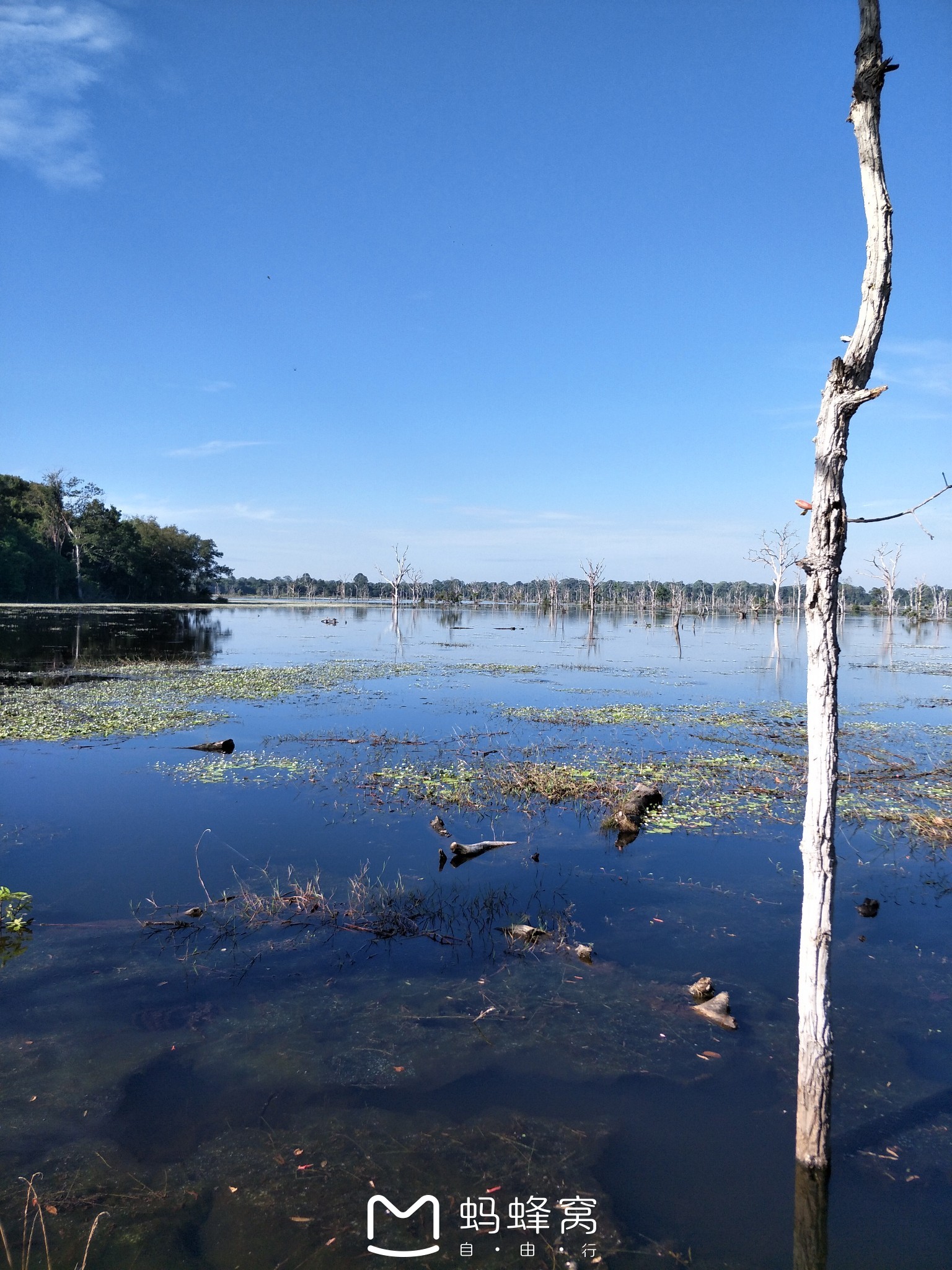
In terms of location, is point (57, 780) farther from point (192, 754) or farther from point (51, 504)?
point (51, 504)

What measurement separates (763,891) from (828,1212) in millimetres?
4029

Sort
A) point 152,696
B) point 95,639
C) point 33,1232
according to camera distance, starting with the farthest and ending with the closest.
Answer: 1. point 95,639
2. point 152,696
3. point 33,1232

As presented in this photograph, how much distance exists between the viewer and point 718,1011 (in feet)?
16.9

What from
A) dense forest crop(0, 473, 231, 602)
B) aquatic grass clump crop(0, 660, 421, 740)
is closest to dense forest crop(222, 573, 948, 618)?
dense forest crop(0, 473, 231, 602)

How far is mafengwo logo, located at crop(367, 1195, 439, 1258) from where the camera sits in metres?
3.35

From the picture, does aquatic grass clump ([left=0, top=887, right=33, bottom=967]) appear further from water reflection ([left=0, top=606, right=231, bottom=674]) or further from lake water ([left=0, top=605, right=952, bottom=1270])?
water reflection ([left=0, top=606, right=231, bottom=674])

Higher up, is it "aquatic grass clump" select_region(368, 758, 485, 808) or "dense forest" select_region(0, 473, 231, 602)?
"dense forest" select_region(0, 473, 231, 602)

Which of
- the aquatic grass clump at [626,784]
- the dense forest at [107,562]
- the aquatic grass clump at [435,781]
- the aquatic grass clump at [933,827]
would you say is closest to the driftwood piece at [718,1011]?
the aquatic grass clump at [626,784]

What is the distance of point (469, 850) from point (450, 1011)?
3.02 m

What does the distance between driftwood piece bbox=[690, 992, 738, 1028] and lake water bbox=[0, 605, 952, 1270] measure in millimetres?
84

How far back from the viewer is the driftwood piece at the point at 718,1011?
507 cm

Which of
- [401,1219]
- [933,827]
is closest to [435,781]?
[933,827]

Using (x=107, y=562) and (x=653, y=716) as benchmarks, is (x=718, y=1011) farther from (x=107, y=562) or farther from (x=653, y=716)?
(x=107, y=562)

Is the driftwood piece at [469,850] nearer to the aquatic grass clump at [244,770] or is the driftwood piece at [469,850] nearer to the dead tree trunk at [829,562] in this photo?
the aquatic grass clump at [244,770]
